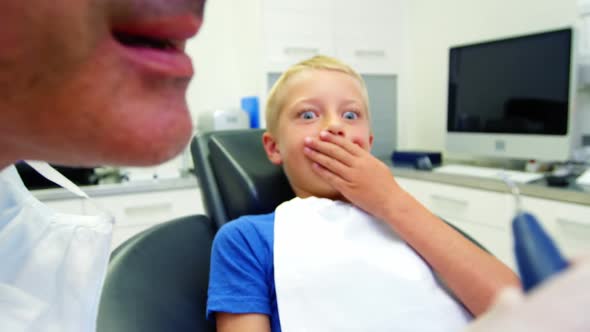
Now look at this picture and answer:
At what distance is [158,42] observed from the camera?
0.27 m

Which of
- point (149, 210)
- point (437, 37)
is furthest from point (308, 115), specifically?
point (437, 37)

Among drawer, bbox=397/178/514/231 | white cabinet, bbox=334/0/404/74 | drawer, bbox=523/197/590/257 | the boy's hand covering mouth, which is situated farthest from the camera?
white cabinet, bbox=334/0/404/74

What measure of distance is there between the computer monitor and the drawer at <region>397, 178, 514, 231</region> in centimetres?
32

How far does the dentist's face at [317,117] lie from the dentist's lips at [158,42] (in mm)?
550

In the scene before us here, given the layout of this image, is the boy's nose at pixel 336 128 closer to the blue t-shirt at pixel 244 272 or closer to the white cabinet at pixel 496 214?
the blue t-shirt at pixel 244 272

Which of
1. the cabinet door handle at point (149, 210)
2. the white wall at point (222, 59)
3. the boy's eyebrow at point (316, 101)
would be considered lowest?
the cabinet door handle at point (149, 210)

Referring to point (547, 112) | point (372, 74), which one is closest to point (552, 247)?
point (547, 112)

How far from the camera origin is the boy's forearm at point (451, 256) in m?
0.59

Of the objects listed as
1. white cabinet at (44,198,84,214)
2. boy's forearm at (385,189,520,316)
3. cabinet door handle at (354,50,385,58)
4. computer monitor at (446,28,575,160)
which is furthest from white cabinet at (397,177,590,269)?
white cabinet at (44,198,84,214)

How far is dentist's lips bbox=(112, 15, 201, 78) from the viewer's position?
0.81 ft

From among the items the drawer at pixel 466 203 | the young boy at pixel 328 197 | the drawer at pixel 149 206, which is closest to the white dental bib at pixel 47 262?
the young boy at pixel 328 197

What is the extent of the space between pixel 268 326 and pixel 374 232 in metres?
0.25

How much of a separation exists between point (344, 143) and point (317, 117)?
100 millimetres

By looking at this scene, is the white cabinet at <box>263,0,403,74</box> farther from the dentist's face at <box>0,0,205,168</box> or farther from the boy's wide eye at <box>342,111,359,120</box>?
the dentist's face at <box>0,0,205,168</box>
